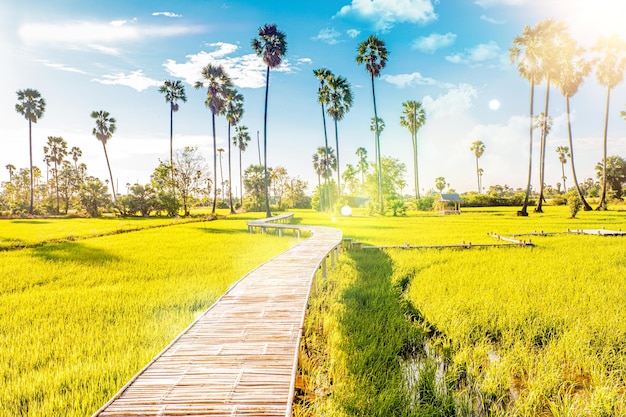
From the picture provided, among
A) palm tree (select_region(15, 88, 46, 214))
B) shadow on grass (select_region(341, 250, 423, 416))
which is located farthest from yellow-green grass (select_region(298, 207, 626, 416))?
palm tree (select_region(15, 88, 46, 214))

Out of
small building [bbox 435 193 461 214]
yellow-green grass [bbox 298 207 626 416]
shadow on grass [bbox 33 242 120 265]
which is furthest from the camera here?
small building [bbox 435 193 461 214]

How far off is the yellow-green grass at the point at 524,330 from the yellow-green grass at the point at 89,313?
332 centimetres

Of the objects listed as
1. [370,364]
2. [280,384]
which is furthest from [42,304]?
[370,364]

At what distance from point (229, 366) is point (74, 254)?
45.0ft

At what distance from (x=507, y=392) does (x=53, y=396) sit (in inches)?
243

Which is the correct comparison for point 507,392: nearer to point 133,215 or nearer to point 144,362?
point 144,362

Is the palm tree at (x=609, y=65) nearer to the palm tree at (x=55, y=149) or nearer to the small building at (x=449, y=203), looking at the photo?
the small building at (x=449, y=203)

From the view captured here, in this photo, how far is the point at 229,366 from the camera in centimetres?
404

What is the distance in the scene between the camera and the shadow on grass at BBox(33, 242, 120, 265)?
1273 centimetres

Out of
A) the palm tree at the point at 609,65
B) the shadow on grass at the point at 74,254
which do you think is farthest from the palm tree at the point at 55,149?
the palm tree at the point at 609,65

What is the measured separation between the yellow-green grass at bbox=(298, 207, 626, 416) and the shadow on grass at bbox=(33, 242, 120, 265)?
34.5 feet

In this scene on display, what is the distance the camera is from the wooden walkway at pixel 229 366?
10.8 feet

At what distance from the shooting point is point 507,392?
4.46 meters

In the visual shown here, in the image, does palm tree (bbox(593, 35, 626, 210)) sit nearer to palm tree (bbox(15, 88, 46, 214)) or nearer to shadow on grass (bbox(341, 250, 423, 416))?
shadow on grass (bbox(341, 250, 423, 416))
